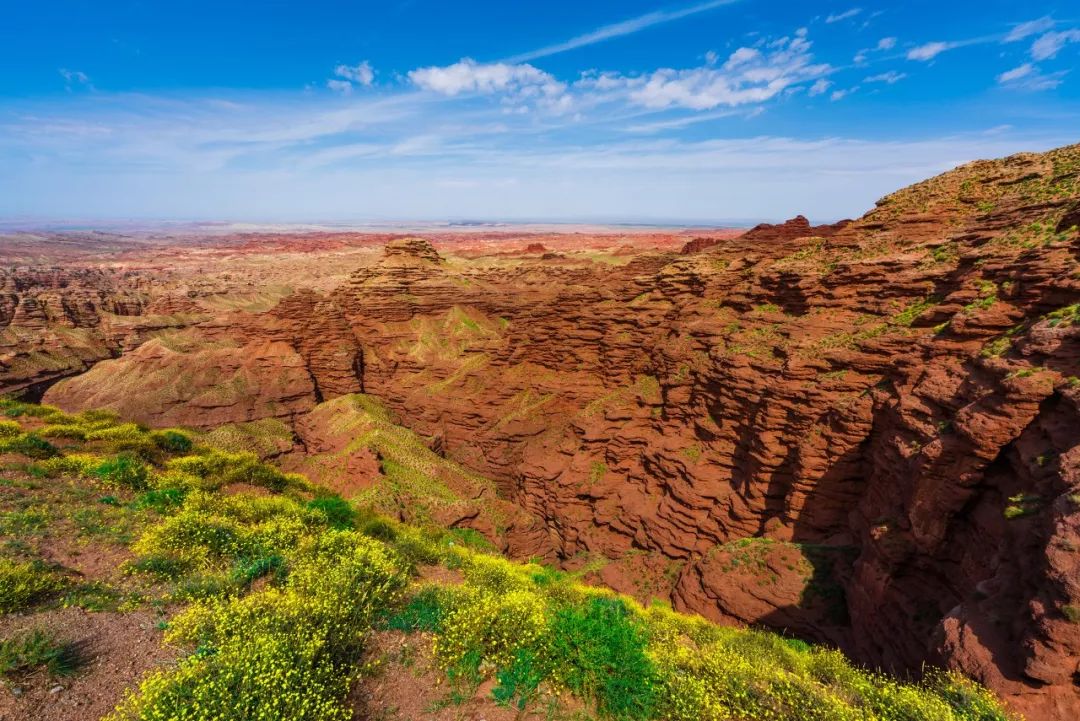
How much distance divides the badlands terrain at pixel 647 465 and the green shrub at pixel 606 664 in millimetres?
101

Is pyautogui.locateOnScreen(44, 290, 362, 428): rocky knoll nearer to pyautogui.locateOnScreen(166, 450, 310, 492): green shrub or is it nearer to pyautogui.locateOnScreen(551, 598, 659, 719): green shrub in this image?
pyautogui.locateOnScreen(166, 450, 310, 492): green shrub

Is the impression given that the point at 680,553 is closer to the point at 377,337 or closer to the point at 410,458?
the point at 410,458

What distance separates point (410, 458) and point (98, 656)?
2670 centimetres

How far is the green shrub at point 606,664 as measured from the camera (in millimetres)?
6613

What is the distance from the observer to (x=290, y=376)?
4250 centimetres

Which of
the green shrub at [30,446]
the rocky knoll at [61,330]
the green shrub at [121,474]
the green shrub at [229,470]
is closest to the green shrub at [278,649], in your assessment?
the green shrub at [121,474]

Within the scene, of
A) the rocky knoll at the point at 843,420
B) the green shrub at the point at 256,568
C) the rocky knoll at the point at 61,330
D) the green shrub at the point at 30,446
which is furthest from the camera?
the rocky knoll at the point at 61,330

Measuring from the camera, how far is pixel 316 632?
664 cm

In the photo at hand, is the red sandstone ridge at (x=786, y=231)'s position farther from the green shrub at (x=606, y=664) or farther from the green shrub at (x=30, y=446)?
the green shrub at (x=30, y=446)

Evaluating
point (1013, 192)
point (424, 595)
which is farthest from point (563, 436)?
point (1013, 192)

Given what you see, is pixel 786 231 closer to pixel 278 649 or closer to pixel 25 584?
pixel 278 649

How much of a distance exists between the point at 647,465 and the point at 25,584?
89.0 ft

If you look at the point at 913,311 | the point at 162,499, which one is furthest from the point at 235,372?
the point at 913,311

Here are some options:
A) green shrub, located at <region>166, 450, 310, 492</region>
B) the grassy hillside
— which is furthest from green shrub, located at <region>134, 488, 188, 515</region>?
green shrub, located at <region>166, 450, 310, 492</region>
